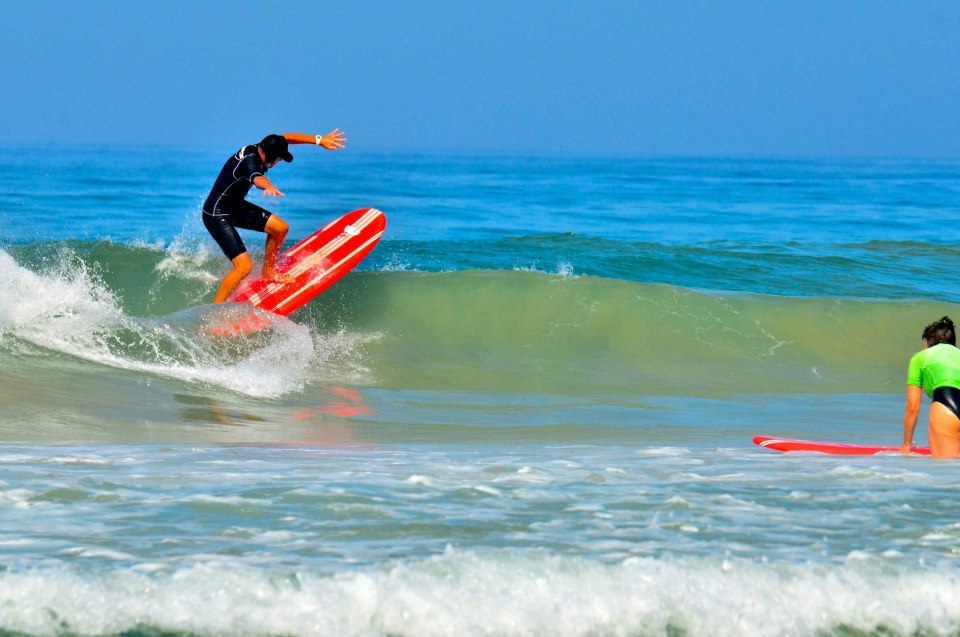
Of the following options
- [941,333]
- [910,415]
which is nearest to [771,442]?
[910,415]

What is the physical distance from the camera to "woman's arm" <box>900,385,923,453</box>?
19.7ft

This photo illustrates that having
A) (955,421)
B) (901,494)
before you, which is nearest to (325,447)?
(901,494)

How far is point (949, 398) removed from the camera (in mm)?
6180

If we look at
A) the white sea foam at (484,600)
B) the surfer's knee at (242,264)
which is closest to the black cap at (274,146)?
the surfer's knee at (242,264)

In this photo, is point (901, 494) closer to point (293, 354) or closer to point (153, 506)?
point (153, 506)

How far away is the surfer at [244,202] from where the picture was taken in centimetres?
907

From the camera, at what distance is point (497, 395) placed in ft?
29.5

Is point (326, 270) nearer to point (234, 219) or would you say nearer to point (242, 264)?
point (242, 264)

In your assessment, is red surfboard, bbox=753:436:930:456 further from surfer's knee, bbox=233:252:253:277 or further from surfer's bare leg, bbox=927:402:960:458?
surfer's knee, bbox=233:252:253:277

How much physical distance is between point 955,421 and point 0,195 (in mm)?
24188

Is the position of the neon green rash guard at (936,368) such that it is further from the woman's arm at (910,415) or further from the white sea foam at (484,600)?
the white sea foam at (484,600)

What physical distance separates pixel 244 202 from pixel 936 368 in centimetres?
537

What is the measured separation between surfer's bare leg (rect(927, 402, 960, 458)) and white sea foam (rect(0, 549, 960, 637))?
2.59 metres

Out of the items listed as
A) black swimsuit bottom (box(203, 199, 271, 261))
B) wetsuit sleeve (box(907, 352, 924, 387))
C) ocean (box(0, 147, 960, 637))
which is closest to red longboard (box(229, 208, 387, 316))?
ocean (box(0, 147, 960, 637))
